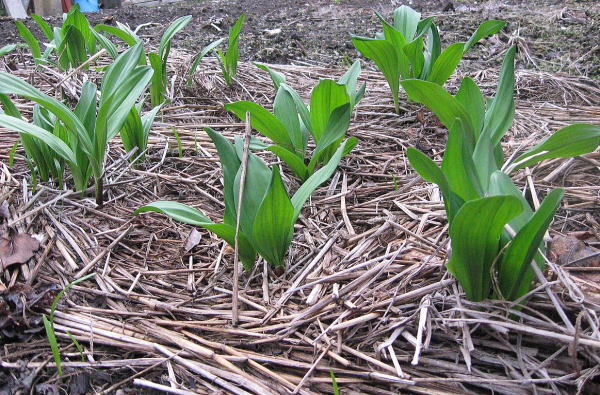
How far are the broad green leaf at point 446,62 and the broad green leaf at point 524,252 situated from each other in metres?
1.18

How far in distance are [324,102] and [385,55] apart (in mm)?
497

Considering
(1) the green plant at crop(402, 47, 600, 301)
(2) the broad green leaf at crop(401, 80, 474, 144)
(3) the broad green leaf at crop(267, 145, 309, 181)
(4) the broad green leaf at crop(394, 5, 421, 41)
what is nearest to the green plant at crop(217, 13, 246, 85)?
(4) the broad green leaf at crop(394, 5, 421, 41)

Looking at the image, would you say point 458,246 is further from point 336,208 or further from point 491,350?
point 336,208

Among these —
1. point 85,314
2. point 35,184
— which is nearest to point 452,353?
point 85,314

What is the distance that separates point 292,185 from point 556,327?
93 centimetres

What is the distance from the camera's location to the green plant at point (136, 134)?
1.79m

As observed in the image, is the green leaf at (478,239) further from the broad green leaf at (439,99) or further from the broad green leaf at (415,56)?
the broad green leaf at (415,56)

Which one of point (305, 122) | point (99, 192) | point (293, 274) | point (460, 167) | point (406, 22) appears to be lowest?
point (293, 274)

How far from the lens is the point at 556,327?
0.99 meters

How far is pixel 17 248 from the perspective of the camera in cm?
135

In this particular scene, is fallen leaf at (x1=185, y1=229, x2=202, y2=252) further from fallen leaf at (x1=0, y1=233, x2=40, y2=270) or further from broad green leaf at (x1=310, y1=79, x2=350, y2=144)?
broad green leaf at (x1=310, y1=79, x2=350, y2=144)

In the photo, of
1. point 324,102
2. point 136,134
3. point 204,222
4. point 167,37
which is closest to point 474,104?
point 324,102

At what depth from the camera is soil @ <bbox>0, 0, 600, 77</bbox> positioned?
2928 mm

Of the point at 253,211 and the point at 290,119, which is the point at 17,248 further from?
the point at 290,119
